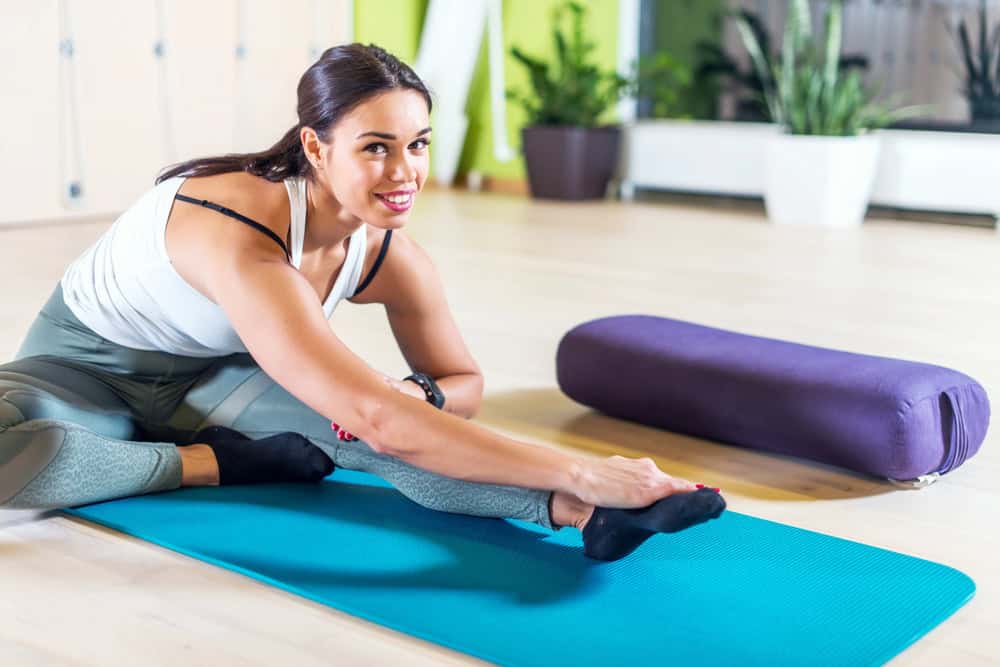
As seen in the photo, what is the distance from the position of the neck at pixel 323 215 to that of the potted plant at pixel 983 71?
4.48 meters

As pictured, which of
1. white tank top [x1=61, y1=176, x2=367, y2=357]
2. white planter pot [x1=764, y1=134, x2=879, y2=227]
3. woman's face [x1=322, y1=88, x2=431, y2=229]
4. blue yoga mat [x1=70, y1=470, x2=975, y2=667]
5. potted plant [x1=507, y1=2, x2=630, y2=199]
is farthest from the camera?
potted plant [x1=507, y1=2, x2=630, y2=199]

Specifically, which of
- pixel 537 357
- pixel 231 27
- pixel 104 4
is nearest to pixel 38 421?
pixel 537 357

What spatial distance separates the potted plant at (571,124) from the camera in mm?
6188

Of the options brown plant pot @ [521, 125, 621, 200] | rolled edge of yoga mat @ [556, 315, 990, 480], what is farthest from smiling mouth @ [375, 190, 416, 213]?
brown plant pot @ [521, 125, 621, 200]

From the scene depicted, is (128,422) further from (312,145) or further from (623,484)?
(623,484)

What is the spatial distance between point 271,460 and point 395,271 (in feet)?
1.19

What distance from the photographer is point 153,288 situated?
1899mm

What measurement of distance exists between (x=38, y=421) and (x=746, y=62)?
16.7 feet

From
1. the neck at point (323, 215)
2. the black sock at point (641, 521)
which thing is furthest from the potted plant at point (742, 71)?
the black sock at point (641, 521)

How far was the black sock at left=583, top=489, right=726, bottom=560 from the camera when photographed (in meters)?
1.55

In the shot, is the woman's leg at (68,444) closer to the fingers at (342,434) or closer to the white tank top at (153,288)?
the white tank top at (153,288)

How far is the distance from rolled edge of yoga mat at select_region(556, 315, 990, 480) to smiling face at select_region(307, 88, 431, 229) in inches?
30.5

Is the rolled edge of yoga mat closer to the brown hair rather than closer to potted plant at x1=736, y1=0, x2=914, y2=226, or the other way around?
the brown hair

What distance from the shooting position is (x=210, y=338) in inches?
77.5
